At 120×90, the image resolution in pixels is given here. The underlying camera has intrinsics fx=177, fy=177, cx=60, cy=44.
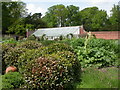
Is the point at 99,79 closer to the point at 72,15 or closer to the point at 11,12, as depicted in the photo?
the point at 11,12

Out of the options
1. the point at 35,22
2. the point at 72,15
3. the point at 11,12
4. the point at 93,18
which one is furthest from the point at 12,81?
the point at 35,22

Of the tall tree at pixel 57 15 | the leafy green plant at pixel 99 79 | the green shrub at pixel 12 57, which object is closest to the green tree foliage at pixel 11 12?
the tall tree at pixel 57 15

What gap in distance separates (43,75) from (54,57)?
58 cm

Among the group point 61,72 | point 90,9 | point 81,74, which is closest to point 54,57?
point 61,72

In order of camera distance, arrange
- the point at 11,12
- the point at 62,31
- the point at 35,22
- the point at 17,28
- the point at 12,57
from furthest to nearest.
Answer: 1. the point at 35,22
2. the point at 17,28
3. the point at 11,12
4. the point at 62,31
5. the point at 12,57

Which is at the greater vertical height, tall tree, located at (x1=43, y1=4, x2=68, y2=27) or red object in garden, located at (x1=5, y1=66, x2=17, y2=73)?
tall tree, located at (x1=43, y1=4, x2=68, y2=27)

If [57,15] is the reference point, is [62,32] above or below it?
below

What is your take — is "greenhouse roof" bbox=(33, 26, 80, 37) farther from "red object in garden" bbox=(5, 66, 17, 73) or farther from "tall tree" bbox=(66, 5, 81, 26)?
"red object in garden" bbox=(5, 66, 17, 73)

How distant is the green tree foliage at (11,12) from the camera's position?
96.4ft

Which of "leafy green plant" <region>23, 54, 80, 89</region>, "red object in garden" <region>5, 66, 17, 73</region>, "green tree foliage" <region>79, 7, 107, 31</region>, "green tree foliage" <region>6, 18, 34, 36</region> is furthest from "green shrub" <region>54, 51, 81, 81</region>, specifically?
"green tree foliage" <region>79, 7, 107, 31</region>

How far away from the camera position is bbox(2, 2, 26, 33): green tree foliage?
29.4 m

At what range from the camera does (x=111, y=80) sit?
4.38m

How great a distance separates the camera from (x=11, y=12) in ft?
103

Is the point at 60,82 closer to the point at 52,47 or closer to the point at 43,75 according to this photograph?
the point at 43,75
